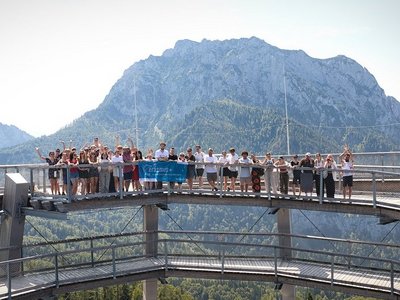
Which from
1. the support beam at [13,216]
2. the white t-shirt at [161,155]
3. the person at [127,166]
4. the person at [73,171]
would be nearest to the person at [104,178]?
the person at [127,166]

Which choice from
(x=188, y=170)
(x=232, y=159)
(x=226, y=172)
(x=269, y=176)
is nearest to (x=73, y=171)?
(x=188, y=170)

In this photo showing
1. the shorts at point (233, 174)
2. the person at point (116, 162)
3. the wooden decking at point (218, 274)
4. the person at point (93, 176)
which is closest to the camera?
the wooden decking at point (218, 274)

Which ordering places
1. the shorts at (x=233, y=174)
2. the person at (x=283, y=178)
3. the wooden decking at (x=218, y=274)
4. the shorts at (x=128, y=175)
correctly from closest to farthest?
the wooden decking at (x=218, y=274) → the person at (x=283, y=178) → the shorts at (x=128, y=175) → the shorts at (x=233, y=174)

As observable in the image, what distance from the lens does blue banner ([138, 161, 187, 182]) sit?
22.4m

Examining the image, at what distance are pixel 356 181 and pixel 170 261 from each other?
9.43m

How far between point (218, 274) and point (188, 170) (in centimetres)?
472

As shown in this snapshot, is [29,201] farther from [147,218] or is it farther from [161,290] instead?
[161,290]

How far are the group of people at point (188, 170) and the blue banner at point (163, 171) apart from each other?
0.85 feet

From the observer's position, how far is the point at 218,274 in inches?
915

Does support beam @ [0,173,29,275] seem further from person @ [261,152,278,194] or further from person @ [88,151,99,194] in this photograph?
person @ [261,152,278,194]

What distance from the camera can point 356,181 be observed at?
24969mm

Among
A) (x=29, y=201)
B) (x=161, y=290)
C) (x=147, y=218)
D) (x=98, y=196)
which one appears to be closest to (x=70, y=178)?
(x=98, y=196)

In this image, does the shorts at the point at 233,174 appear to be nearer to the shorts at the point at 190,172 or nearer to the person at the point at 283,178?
the shorts at the point at 190,172

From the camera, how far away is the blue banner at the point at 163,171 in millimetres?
22359
